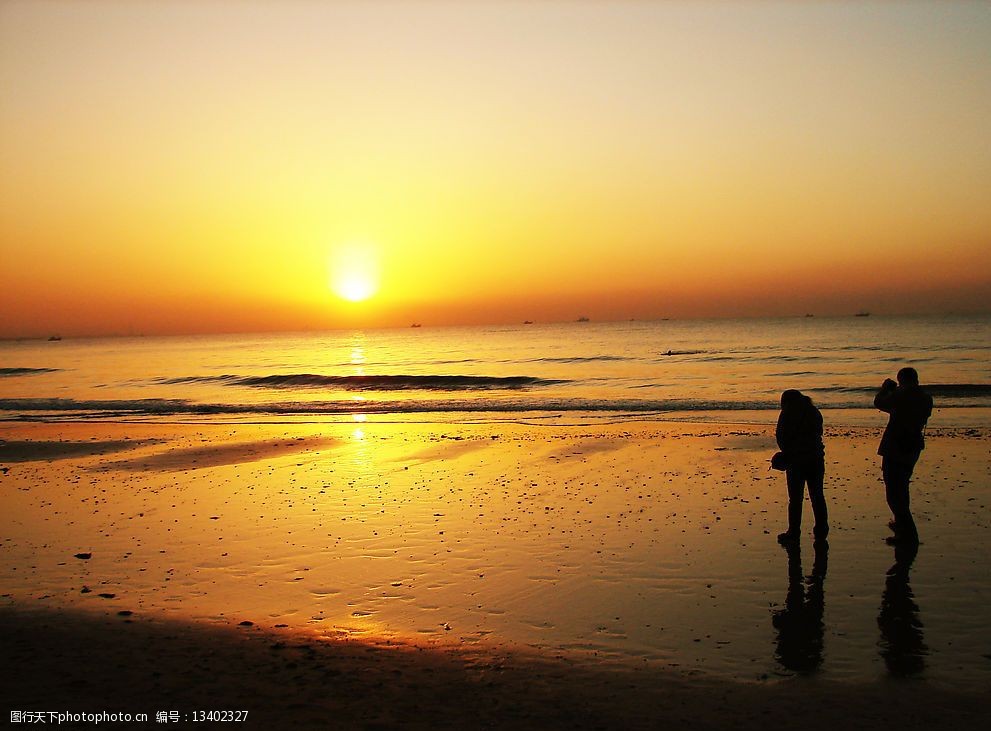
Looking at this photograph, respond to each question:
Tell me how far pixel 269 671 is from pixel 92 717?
130 cm

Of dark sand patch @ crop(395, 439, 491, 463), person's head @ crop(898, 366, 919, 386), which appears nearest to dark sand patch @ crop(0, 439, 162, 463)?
dark sand patch @ crop(395, 439, 491, 463)

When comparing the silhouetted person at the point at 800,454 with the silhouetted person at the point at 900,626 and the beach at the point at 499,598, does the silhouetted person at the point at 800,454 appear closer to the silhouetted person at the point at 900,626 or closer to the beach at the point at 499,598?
the beach at the point at 499,598

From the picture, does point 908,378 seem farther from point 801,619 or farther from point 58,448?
point 58,448

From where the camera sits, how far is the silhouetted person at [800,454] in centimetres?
955

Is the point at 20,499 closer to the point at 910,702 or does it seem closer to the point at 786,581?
the point at 786,581

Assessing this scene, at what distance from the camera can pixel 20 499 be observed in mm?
13367

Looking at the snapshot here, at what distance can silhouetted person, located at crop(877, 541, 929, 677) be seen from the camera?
6336 mm

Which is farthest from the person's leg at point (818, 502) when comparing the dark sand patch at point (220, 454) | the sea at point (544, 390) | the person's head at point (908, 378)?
the sea at point (544, 390)

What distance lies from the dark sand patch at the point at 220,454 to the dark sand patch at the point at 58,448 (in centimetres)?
193

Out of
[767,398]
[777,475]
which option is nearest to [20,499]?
[777,475]

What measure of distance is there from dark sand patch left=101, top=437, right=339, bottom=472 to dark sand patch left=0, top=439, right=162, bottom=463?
1926 millimetres

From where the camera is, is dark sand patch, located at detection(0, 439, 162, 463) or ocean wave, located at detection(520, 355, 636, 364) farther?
ocean wave, located at detection(520, 355, 636, 364)

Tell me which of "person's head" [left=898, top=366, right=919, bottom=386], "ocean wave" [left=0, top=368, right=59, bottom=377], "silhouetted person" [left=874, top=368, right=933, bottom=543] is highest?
"person's head" [left=898, top=366, right=919, bottom=386]

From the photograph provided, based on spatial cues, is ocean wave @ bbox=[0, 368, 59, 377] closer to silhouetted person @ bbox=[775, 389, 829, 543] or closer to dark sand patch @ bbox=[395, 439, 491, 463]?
dark sand patch @ bbox=[395, 439, 491, 463]
